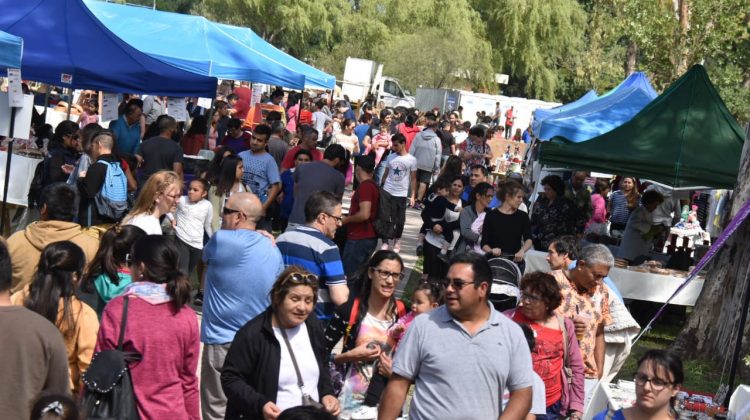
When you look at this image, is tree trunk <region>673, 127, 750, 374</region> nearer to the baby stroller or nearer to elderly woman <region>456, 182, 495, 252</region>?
elderly woman <region>456, 182, 495, 252</region>

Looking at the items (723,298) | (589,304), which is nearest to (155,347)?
(589,304)

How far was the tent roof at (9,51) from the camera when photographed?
34.6ft

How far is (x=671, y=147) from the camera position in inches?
513

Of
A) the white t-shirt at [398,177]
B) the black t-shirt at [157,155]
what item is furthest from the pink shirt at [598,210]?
the black t-shirt at [157,155]

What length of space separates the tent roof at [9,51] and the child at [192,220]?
2009 millimetres

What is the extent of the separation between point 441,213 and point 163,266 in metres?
6.76

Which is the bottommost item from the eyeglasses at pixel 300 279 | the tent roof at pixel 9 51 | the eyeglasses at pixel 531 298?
the eyeglasses at pixel 531 298

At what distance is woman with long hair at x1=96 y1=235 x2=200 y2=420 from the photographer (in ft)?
17.4

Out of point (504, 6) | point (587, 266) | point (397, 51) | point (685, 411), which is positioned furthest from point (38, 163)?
point (504, 6)

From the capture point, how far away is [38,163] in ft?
41.0

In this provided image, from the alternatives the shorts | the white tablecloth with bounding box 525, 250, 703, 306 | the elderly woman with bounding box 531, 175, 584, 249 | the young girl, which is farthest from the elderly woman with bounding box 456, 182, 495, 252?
the shorts

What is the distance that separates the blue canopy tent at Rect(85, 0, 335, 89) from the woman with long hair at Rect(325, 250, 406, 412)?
469 inches

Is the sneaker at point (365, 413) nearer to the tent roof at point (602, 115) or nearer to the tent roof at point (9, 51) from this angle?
the tent roof at point (9, 51)

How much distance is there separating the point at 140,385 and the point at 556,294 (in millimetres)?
2543
